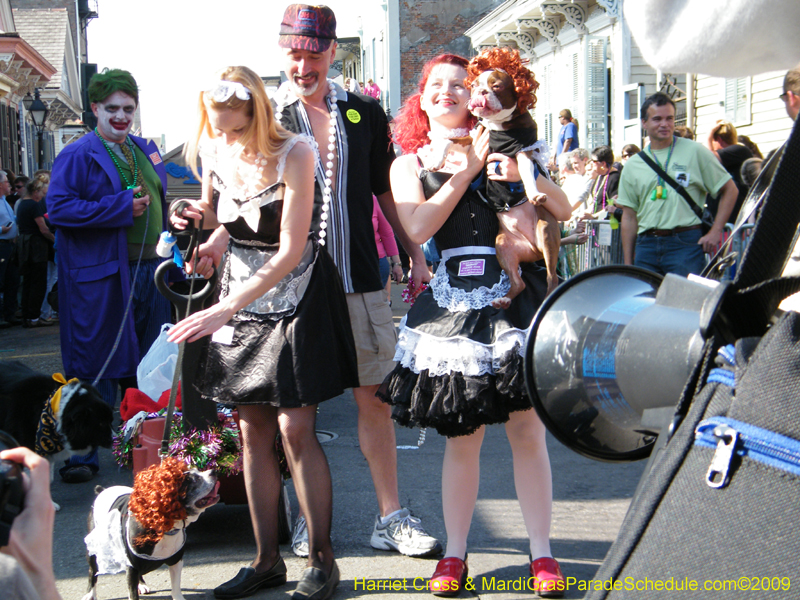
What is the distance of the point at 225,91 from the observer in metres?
2.57

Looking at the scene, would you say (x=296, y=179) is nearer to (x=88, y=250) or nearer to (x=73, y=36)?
(x=88, y=250)

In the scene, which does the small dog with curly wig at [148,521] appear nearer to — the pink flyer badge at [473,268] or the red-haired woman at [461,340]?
the red-haired woman at [461,340]

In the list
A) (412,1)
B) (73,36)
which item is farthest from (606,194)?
(73,36)

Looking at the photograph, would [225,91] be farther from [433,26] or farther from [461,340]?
[433,26]

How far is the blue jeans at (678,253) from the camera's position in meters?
5.71

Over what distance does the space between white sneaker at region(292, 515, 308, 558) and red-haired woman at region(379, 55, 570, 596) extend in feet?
2.18

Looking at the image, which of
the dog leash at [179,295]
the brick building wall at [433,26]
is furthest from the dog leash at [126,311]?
the brick building wall at [433,26]

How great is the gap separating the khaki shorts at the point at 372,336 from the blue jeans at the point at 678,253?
309 cm

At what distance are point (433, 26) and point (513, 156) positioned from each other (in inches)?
1086

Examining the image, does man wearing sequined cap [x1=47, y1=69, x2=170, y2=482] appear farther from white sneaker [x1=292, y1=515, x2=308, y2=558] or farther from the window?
the window

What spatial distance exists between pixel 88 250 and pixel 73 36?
38667 millimetres

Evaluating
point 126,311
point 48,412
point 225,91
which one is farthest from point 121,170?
point 225,91

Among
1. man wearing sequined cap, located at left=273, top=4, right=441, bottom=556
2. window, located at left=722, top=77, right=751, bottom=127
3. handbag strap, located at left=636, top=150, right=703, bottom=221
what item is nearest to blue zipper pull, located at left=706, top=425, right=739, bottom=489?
man wearing sequined cap, located at left=273, top=4, right=441, bottom=556

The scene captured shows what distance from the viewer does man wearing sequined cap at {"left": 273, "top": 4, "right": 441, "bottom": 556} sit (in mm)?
3117
